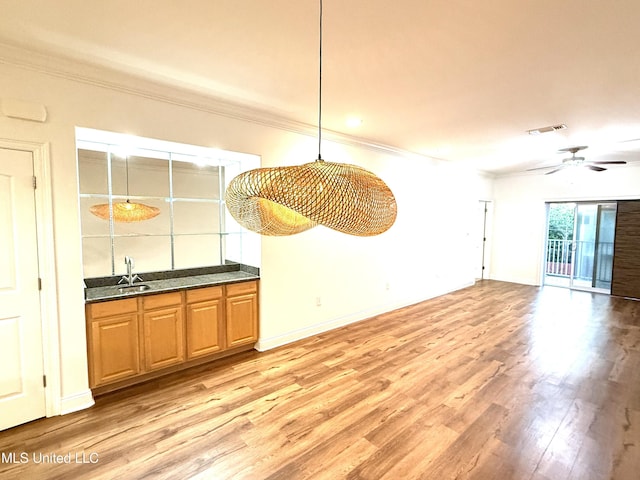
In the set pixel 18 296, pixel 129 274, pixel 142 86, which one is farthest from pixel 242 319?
pixel 142 86

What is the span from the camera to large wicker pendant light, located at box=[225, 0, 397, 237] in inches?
55.4

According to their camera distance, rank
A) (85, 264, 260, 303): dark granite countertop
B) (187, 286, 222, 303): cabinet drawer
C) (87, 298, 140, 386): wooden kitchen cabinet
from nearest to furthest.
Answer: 1. (87, 298, 140, 386): wooden kitchen cabinet
2. (85, 264, 260, 303): dark granite countertop
3. (187, 286, 222, 303): cabinet drawer

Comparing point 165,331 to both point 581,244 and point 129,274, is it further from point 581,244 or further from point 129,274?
point 581,244

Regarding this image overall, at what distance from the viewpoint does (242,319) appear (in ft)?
11.4

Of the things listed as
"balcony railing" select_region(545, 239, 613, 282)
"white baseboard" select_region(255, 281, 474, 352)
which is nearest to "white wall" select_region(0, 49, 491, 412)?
"white baseboard" select_region(255, 281, 474, 352)

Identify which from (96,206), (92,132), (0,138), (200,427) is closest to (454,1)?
(92,132)

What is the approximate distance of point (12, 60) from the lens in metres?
2.13

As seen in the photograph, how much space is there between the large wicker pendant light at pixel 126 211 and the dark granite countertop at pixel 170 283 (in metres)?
0.62

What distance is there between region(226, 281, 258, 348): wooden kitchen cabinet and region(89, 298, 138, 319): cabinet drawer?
90cm

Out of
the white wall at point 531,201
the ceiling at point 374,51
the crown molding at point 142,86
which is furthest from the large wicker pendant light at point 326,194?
the white wall at point 531,201

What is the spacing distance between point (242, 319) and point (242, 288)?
0.36 m

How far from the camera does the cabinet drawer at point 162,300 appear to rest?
9.36 ft

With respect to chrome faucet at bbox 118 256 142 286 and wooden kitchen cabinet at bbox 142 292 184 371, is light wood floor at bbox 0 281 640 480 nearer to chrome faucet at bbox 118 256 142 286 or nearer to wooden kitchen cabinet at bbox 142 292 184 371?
wooden kitchen cabinet at bbox 142 292 184 371

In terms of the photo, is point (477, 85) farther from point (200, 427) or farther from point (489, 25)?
point (200, 427)
